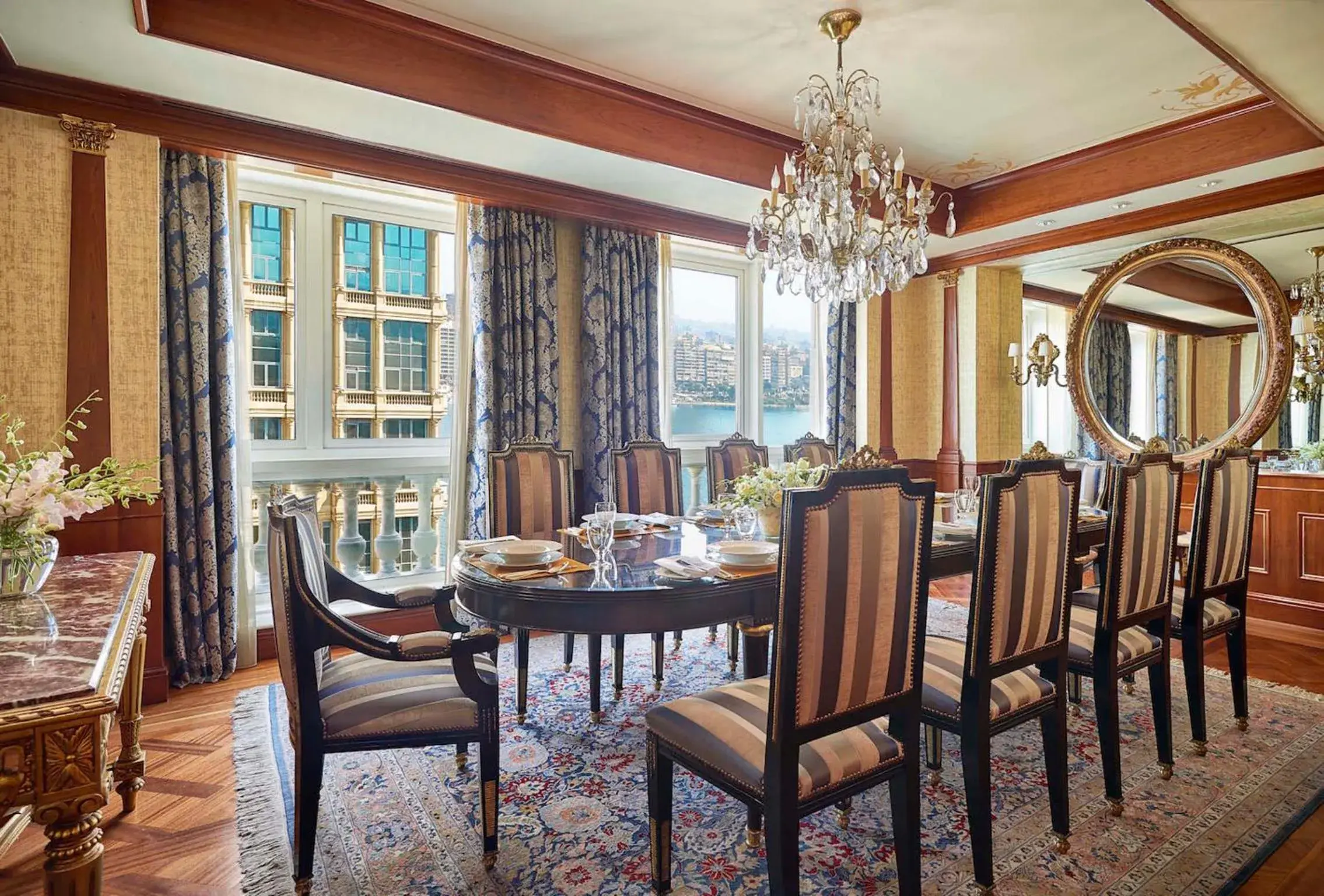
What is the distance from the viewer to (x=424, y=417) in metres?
4.17

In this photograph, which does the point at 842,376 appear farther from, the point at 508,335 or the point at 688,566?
the point at 688,566

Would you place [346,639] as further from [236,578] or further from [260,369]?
[260,369]

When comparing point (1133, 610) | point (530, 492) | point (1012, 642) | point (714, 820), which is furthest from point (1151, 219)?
point (714, 820)

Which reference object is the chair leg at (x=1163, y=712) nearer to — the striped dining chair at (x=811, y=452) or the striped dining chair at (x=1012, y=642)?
the striped dining chair at (x=1012, y=642)

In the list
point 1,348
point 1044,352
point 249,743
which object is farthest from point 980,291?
point 1,348

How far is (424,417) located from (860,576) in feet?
10.5

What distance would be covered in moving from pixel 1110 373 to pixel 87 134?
18.7 feet

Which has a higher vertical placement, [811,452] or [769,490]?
[811,452]

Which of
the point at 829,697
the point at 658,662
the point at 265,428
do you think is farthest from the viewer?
the point at 265,428

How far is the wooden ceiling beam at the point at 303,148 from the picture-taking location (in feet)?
9.11

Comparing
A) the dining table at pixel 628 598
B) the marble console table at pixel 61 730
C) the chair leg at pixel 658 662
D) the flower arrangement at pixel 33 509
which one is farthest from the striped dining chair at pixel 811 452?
the marble console table at pixel 61 730

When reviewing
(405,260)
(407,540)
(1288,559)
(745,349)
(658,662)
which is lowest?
(658,662)

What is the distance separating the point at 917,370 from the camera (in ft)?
18.9

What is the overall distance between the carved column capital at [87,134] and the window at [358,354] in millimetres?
1256
